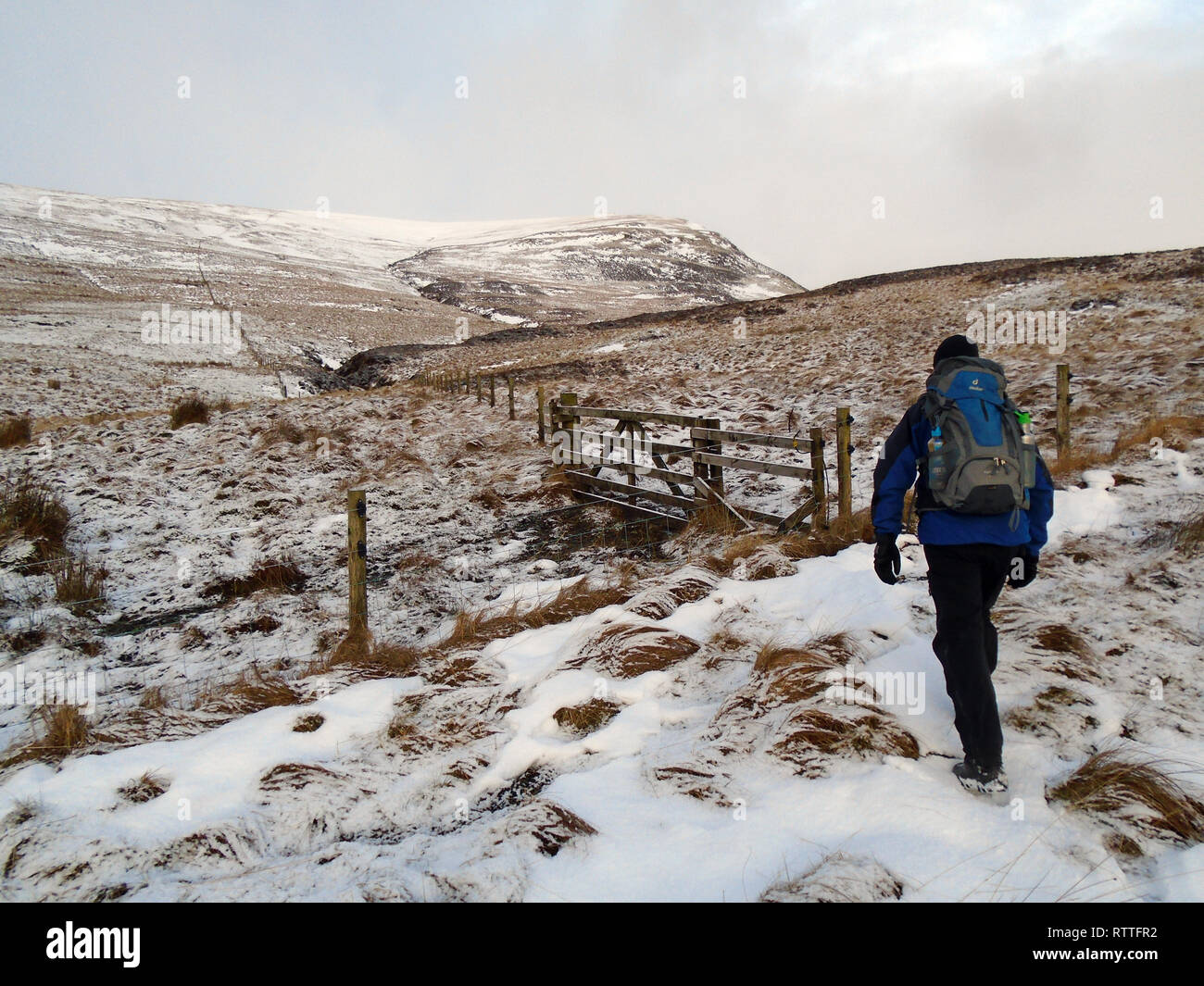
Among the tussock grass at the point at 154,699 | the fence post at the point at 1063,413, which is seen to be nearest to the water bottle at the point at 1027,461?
the tussock grass at the point at 154,699

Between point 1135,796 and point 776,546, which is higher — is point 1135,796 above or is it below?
below

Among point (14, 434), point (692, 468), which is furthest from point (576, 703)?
point (14, 434)

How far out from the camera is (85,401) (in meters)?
21.4

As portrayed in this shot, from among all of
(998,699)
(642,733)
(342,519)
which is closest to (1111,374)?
(998,699)

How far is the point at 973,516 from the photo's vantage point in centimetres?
289

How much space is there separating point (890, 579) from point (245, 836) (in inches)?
127

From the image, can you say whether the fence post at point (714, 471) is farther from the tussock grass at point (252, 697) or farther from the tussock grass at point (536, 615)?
the tussock grass at point (252, 697)

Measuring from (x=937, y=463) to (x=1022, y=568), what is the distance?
78 centimetres

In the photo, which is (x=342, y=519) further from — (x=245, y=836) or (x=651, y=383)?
(x=651, y=383)

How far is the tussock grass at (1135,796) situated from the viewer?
8.29 feet

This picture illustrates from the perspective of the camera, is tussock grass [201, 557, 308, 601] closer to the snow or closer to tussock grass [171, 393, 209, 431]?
the snow

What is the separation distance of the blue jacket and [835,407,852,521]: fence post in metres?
3.64

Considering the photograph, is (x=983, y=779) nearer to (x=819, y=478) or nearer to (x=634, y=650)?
(x=634, y=650)

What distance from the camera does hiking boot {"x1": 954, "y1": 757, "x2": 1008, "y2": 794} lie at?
2.82 m
